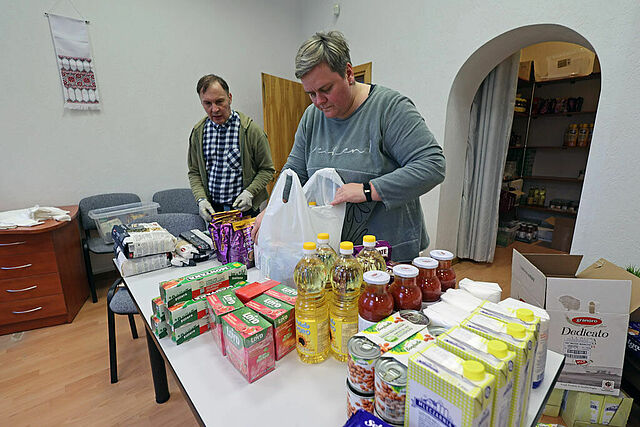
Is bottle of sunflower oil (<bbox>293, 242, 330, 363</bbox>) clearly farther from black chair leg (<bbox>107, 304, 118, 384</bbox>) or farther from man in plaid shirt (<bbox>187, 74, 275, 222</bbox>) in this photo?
black chair leg (<bbox>107, 304, 118, 384</bbox>)

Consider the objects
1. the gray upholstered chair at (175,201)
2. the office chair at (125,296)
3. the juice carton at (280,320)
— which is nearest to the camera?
the juice carton at (280,320)

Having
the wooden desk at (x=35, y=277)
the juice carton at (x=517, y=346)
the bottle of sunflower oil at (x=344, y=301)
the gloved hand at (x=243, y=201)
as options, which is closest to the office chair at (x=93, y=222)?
the wooden desk at (x=35, y=277)

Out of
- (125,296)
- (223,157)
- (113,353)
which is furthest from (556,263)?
(113,353)

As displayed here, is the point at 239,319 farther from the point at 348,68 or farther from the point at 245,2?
the point at 245,2

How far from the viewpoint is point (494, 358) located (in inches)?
17.8

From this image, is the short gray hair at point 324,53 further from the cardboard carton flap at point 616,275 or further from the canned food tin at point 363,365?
the cardboard carton flap at point 616,275

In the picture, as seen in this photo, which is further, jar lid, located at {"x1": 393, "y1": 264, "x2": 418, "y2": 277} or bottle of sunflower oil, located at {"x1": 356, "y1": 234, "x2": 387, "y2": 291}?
bottle of sunflower oil, located at {"x1": 356, "y1": 234, "x2": 387, "y2": 291}

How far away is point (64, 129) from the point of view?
2672 millimetres

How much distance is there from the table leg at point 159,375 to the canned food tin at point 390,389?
1.27 meters

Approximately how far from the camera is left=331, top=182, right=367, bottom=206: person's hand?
1022mm

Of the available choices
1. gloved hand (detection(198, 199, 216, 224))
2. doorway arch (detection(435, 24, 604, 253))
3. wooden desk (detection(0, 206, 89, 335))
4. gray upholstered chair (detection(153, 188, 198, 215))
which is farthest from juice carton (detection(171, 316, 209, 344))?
doorway arch (detection(435, 24, 604, 253))

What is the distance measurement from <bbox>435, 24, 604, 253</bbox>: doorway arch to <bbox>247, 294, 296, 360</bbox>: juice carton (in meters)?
2.45

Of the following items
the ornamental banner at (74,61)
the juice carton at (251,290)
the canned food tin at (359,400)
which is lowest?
the canned food tin at (359,400)

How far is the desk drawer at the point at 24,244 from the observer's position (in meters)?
2.06
